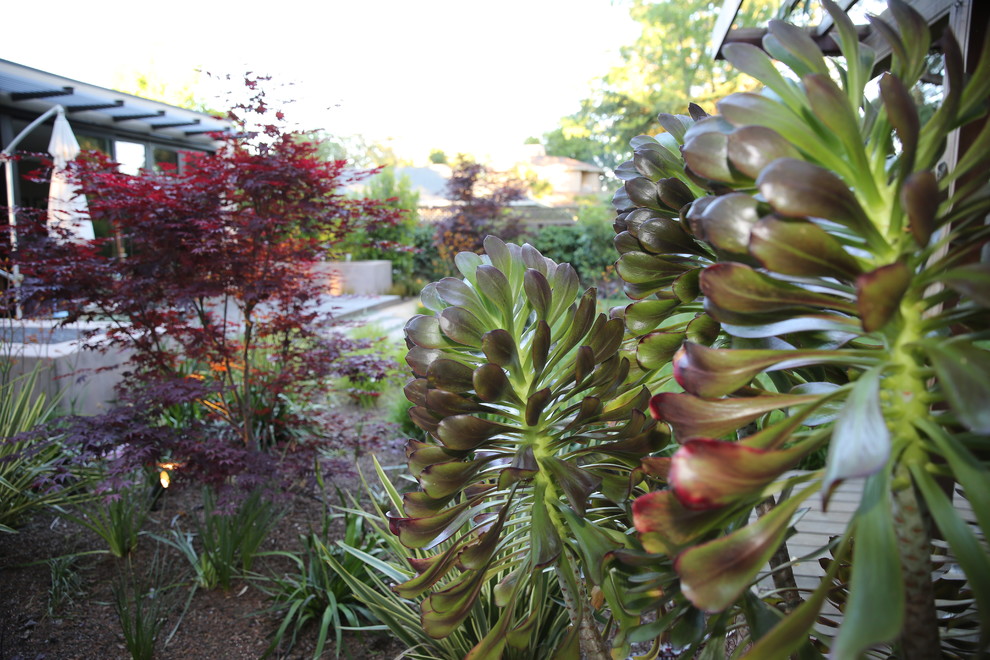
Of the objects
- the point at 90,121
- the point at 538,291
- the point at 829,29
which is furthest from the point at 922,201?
the point at 90,121

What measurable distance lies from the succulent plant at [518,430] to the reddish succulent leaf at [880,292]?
15.1 inches

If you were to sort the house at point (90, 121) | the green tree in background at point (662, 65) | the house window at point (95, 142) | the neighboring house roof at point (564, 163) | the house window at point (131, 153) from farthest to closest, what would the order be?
the neighboring house roof at point (564, 163), the green tree in background at point (662, 65), the house window at point (131, 153), the house window at point (95, 142), the house at point (90, 121)

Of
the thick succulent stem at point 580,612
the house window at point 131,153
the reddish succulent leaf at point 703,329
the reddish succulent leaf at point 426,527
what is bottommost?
the thick succulent stem at point 580,612

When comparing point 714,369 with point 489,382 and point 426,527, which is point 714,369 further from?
point 426,527

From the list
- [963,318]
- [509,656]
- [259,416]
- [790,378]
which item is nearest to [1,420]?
[259,416]

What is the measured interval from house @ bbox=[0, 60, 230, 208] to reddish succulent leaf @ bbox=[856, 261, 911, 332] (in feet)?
26.0

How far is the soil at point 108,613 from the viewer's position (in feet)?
7.84

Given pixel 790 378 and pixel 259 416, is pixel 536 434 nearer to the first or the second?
pixel 790 378

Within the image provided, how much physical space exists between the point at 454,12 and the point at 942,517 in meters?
37.0

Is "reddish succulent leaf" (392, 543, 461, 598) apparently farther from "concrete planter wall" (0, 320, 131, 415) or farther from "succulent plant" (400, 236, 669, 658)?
"concrete planter wall" (0, 320, 131, 415)

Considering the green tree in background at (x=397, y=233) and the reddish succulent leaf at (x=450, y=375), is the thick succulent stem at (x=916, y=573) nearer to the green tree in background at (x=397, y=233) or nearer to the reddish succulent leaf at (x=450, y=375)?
the reddish succulent leaf at (x=450, y=375)

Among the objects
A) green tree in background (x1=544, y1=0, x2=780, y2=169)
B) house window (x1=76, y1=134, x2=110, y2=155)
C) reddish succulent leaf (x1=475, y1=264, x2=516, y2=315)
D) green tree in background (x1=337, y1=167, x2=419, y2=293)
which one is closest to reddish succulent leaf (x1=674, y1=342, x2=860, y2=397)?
reddish succulent leaf (x1=475, y1=264, x2=516, y2=315)

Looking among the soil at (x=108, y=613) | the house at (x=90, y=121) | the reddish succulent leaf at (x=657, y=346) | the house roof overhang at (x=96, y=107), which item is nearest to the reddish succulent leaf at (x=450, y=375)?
the reddish succulent leaf at (x=657, y=346)

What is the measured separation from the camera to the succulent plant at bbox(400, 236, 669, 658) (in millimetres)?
852
